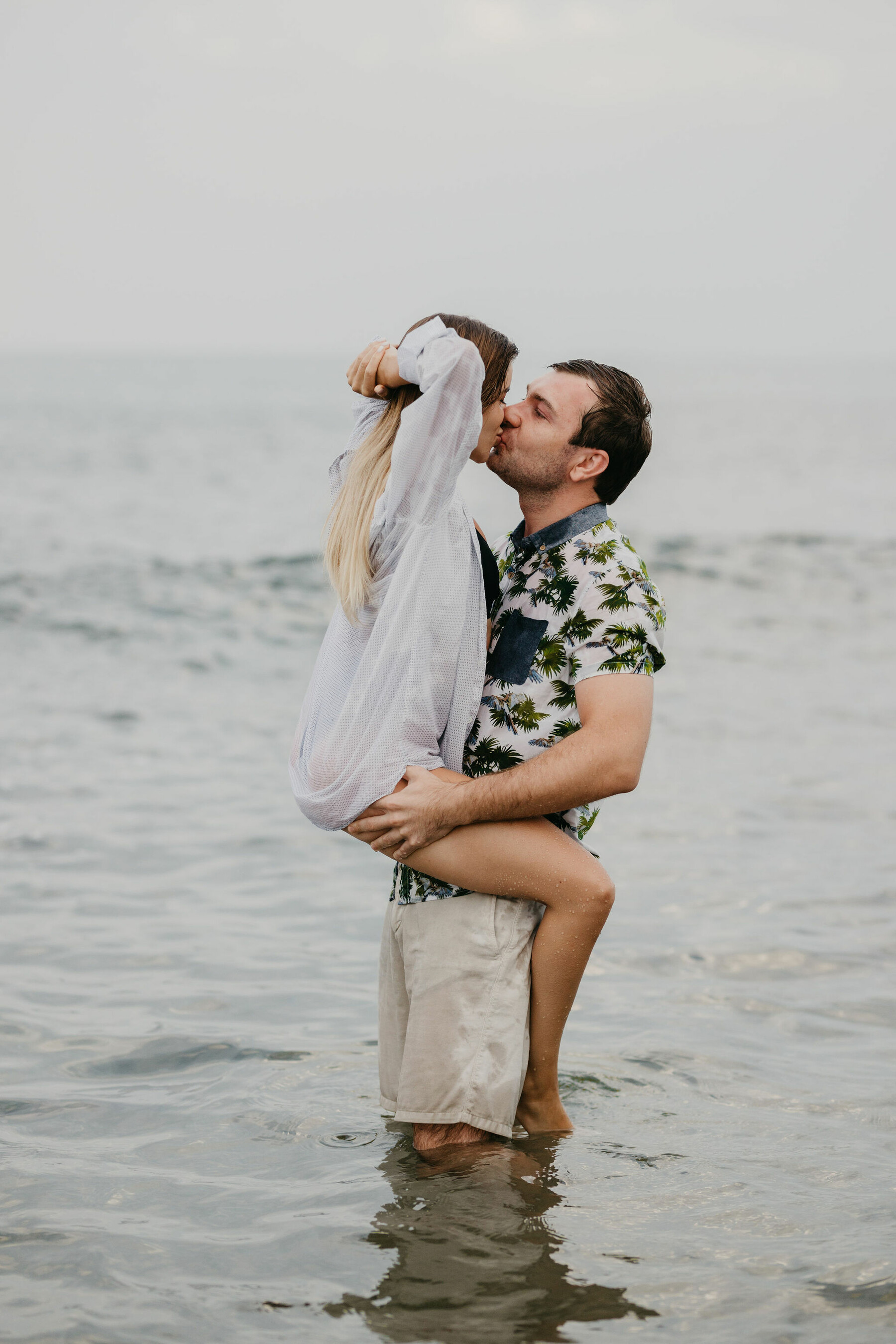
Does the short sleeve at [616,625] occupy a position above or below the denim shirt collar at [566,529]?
below

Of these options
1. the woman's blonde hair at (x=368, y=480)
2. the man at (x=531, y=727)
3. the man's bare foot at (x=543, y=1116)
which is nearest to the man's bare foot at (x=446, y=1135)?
the man at (x=531, y=727)

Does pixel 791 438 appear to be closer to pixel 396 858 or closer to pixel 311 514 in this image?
pixel 311 514

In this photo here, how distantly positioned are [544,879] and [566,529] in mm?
923

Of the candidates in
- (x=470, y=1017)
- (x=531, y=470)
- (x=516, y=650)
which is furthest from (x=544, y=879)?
(x=531, y=470)

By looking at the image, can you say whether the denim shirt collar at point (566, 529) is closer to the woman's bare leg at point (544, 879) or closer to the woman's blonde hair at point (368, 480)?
the woman's blonde hair at point (368, 480)

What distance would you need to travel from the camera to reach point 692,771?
898 cm

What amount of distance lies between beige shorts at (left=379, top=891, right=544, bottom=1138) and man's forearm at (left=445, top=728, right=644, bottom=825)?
301 mm

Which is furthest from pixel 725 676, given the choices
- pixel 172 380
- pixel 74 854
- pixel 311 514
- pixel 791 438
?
pixel 172 380

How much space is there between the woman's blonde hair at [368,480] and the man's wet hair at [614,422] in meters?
0.27

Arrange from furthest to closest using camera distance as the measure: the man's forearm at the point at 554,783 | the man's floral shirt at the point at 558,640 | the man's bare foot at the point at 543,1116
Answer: the man's bare foot at the point at 543,1116, the man's floral shirt at the point at 558,640, the man's forearm at the point at 554,783

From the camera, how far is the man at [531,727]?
319cm

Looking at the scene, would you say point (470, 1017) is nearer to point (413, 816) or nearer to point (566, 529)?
point (413, 816)

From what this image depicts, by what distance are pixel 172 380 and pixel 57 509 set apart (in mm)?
71553

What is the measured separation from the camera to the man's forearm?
313 cm
